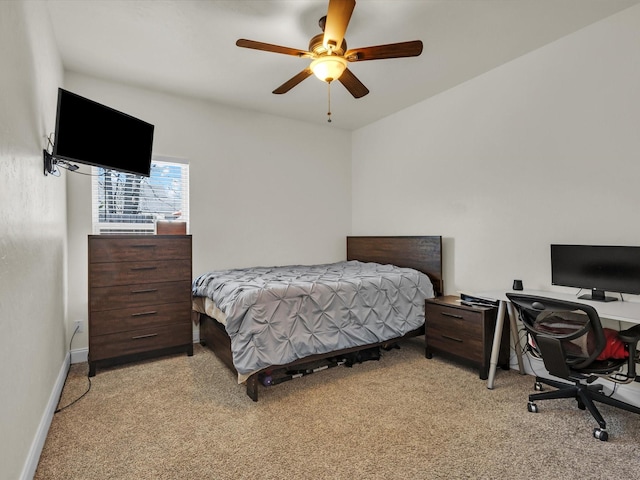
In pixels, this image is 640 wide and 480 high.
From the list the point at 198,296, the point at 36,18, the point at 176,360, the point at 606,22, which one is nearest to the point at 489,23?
the point at 606,22

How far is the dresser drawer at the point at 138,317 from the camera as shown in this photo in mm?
2824

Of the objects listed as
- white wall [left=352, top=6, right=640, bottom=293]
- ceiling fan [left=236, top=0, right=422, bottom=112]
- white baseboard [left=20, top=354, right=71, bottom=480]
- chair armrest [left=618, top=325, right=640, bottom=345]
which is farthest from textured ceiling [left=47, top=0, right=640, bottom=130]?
white baseboard [left=20, top=354, right=71, bottom=480]

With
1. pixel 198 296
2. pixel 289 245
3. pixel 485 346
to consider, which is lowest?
pixel 485 346

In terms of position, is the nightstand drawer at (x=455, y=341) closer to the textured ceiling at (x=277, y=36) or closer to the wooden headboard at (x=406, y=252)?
the wooden headboard at (x=406, y=252)

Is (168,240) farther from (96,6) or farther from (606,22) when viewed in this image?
(606,22)

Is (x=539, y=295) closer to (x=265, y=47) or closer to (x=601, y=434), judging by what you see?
(x=601, y=434)

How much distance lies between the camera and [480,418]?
6.97ft

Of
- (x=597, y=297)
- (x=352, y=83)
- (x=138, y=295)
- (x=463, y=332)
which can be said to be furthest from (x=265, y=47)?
(x=597, y=297)

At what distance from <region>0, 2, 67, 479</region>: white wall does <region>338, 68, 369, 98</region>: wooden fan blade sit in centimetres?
180

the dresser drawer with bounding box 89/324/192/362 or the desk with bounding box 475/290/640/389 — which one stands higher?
the desk with bounding box 475/290/640/389

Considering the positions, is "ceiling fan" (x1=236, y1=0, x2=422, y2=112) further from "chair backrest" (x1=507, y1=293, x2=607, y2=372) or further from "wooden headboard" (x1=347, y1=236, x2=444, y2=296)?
"wooden headboard" (x1=347, y1=236, x2=444, y2=296)

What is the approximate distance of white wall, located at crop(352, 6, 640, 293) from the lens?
2375mm

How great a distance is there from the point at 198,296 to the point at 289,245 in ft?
4.58

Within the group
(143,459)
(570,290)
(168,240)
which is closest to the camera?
(143,459)
